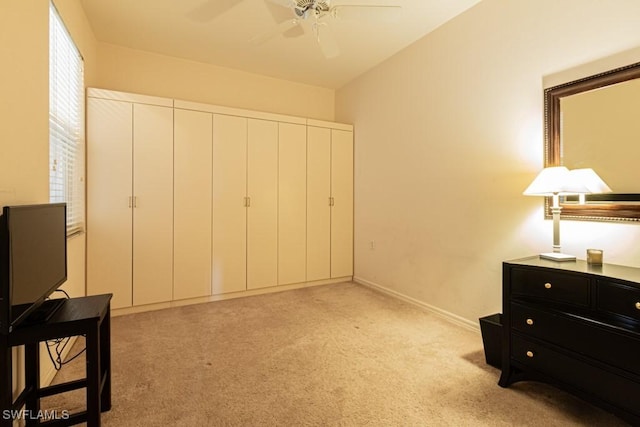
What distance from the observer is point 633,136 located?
1.84m

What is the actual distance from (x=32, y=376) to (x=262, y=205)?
2564 mm

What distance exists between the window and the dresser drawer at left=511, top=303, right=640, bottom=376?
10.1ft

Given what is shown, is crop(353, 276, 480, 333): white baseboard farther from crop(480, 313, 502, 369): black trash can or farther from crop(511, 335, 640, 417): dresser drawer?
crop(511, 335, 640, 417): dresser drawer

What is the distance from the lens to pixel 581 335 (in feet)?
5.22

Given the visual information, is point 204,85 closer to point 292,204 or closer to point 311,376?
→ point 292,204

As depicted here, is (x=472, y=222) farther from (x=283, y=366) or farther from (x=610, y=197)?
(x=283, y=366)

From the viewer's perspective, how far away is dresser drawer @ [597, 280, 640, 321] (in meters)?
1.45

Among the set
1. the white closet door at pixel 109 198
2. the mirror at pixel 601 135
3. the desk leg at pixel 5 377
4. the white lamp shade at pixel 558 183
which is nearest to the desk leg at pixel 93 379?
the desk leg at pixel 5 377

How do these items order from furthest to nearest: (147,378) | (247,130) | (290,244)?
(290,244) < (247,130) < (147,378)

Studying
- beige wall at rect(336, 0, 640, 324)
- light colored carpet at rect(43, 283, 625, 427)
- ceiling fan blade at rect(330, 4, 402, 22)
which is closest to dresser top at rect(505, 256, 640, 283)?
beige wall at rect(336, 0, 640, 324)

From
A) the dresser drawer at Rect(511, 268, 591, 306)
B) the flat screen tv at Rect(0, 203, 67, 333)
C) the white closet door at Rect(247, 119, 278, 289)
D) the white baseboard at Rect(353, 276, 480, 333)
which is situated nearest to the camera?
the flat screen tv at Rect(0, 203, 67, 333)

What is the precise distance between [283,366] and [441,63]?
9.92ft

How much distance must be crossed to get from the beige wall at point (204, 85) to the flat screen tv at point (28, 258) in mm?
2390

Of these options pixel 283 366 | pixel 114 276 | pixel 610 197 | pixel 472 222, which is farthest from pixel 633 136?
pixel 114 276
